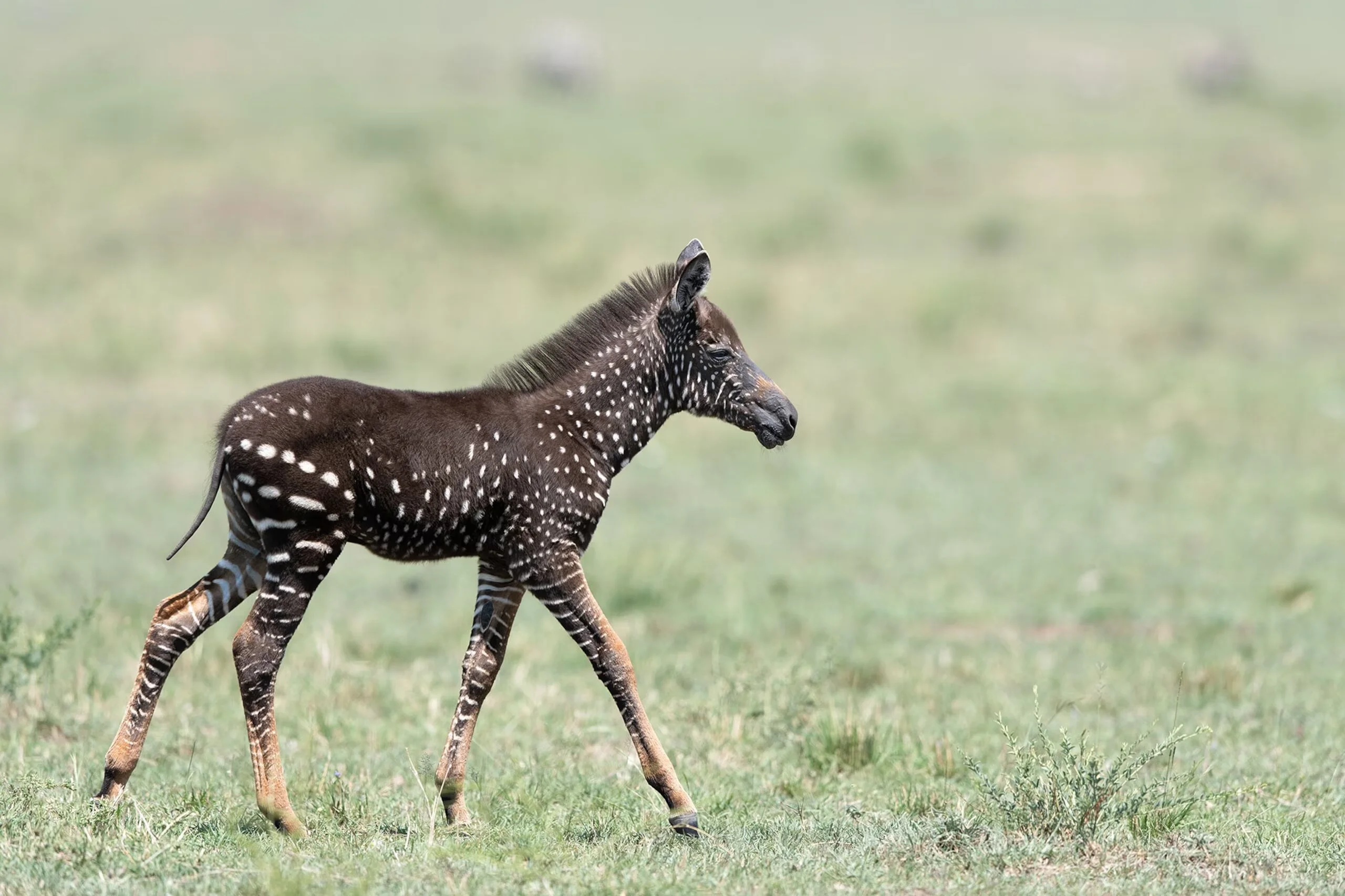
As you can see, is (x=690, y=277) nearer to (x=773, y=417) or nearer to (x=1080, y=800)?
(x=773, y=417)

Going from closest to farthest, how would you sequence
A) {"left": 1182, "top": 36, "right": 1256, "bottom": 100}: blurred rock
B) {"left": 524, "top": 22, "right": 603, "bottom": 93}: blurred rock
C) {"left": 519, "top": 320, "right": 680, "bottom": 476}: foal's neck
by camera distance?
{"left": 519, "top": 320, "right": 680, "bottom": 476}: foal's neck < {"left": 1182, "top": 36, "right": 1256, "bottom": 100}: blurred rock < {"left": 524, "top": 22, "right": 603, "bottom": 93}: blurred rock

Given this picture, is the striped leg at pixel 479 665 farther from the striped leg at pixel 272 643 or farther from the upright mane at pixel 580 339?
the upright mane at pixel 580 339

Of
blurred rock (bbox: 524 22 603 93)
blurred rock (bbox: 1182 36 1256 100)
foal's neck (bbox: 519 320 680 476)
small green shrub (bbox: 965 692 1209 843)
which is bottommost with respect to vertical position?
small green shrub (bbox: 965 692 1209 843)

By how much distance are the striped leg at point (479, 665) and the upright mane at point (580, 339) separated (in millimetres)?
903

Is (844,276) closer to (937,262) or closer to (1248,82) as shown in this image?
(937,262)

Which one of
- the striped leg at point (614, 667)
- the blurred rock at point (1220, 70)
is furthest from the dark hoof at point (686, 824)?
the blurred rock at point (1220, 70)

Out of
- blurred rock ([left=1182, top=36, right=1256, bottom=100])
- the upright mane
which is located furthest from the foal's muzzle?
blurred rock ([left=1182, top=36, right=1256, bottom=100])

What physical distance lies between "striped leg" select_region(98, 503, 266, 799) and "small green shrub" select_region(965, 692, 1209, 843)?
3385 mm

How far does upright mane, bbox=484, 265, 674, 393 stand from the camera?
291 inches

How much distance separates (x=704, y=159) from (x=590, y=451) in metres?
26.8

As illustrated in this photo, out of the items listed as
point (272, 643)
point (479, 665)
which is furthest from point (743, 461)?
point (272, 643)

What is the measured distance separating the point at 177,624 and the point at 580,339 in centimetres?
225

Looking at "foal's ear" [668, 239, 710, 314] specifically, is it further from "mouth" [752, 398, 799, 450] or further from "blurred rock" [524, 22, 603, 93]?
"blurred rock" [524, 22, 603, 93]

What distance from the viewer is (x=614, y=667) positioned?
679cm
